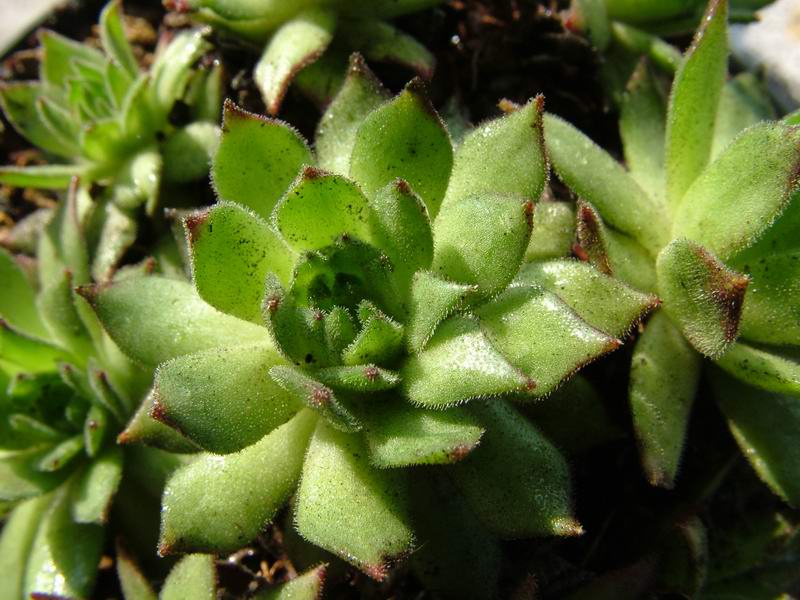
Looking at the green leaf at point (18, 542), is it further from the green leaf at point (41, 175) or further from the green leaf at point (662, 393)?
the green leaf at point (662, 393)

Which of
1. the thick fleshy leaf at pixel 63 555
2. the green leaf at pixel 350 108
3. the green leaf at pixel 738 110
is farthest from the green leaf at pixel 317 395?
the green leaf at pixel 738 110

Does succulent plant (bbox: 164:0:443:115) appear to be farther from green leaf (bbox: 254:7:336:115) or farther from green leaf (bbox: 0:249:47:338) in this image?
green leaf (bbox: 0:249:47:338)

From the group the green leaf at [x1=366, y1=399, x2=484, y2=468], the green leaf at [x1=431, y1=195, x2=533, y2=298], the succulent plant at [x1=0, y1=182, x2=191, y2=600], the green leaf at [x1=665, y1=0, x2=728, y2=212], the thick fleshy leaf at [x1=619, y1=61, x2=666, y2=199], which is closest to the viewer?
the green leaf at [x1=366, y1=399, x2=484, y2=468]

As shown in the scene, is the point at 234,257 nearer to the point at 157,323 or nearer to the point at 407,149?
the point at 157,323

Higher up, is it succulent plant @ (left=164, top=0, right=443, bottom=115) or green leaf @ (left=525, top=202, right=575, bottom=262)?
succulent plant @ (left=164, top=0, right=443, bottom=115)

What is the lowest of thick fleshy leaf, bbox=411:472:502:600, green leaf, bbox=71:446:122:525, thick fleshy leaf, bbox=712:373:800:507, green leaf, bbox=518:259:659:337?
green leaf, bbox=71:446:122:525

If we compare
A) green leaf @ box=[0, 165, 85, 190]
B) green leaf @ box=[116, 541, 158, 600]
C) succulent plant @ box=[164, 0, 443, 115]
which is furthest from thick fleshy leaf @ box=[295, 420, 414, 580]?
green leaf @ box=[0, 165, 85, 190]

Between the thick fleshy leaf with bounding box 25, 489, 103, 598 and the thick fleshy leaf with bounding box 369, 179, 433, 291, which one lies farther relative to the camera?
the thick fleshy leaf with bounding box 25, 489, 103, 598
